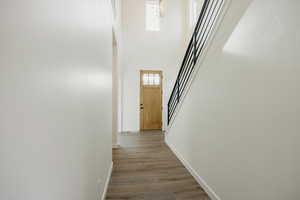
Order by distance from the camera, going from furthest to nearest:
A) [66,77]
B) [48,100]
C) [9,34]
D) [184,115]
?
[184,115]
[66,77]
[48,100]
[9,34]

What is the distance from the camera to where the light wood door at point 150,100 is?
558 centimetres

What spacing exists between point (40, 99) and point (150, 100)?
203 inches

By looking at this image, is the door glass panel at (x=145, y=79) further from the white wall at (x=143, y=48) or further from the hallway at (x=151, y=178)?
the hallway at (x=151, y=178)

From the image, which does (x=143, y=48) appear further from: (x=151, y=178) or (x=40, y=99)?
(x=40, y=99)

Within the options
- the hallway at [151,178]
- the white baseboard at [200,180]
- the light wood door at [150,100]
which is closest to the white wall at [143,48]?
the light wood door at [150,100]

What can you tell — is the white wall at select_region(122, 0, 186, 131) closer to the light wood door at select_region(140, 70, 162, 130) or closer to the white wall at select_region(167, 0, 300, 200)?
the light wood door at select_region(140, 70, 162, 130)

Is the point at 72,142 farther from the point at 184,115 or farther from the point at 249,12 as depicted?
the point at 184,115

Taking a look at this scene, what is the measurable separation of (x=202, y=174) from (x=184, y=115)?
1030 mm

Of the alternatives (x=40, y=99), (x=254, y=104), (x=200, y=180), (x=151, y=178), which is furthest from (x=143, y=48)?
(x=40, y=99)

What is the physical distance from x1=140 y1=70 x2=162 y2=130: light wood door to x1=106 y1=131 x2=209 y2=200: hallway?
87.5 inches

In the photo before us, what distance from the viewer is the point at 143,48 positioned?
18.2ft

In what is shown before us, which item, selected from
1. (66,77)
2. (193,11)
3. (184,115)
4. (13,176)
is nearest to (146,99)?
(184,115)

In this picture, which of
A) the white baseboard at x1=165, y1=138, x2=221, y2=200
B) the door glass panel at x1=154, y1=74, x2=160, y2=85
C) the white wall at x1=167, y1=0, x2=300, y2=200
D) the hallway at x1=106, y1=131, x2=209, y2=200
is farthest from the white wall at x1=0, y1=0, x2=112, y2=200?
the door glass panel at x1=154, y1=74, x2=160, y2=85

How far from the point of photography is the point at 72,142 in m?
0.81
